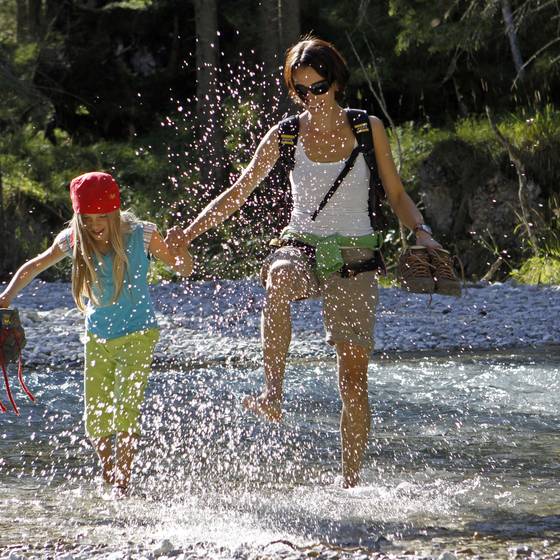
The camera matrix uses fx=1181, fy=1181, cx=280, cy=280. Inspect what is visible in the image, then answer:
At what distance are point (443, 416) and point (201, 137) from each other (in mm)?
11627

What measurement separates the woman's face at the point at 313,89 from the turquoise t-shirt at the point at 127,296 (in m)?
0.84

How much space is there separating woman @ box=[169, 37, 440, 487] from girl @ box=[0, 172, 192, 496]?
1.01ft

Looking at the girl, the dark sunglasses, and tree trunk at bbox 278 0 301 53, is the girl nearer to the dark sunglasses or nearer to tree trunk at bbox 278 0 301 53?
the dark sunglasses

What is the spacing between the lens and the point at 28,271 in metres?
4.77

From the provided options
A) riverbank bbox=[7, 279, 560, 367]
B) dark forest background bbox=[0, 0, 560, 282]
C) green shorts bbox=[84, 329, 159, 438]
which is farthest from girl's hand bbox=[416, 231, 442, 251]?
dark forest background bbox=[0, 0, 560, 282]

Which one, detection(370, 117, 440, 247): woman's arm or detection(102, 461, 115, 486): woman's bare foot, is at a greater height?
detection(370, 117, 440, 247): woman's arm

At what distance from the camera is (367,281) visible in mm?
4750

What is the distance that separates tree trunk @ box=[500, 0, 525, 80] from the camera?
14.6 metres

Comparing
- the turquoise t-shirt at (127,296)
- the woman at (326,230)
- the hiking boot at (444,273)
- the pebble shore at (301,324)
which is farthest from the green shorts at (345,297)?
the pebble shore at (301,324)

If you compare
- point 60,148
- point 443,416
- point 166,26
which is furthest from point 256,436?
point 166,26

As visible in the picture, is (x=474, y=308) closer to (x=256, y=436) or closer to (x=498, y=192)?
(x=498, y=192)

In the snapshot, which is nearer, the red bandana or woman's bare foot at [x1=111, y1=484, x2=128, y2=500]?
the red bandana

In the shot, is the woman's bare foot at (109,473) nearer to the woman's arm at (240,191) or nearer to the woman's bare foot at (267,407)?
the woman's bare foot at (267,407)

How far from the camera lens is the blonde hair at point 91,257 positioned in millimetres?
Result: 4715
